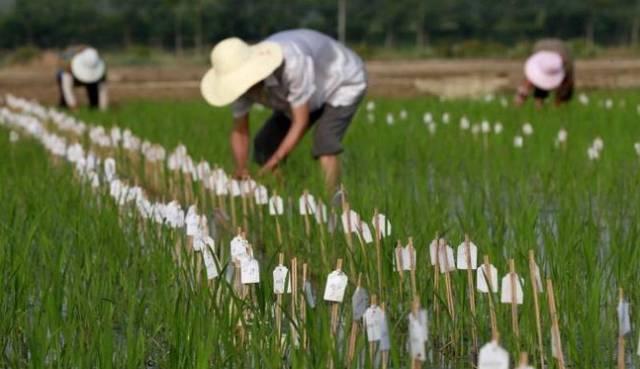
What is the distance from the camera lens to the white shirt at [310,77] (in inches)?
176

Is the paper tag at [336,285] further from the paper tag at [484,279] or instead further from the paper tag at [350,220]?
the paper tag at [350,220]

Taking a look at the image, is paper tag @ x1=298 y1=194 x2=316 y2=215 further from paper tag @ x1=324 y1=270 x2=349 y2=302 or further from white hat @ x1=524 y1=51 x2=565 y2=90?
white hat @ x1=524 y1=51 x2=565 y2=90

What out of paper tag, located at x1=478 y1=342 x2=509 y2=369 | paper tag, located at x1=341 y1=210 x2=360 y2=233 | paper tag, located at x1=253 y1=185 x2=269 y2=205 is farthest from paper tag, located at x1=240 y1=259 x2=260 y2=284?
A: paper tag, located at x1=253 y1=185 x2=269 y2=205

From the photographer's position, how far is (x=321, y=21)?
41500 millimetres

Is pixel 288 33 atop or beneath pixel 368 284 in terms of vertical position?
atop

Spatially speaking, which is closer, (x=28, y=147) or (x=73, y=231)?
(x=73, y=231)

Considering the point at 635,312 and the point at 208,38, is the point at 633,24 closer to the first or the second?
the point at 208,38

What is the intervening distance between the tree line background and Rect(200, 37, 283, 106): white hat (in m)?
34.2

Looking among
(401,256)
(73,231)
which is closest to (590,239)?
(401,256)

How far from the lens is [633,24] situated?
4169 centimetres

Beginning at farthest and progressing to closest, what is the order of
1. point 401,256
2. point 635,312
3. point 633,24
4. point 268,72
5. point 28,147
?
point 633,24, point 28,147, point 268,72, point 635,312, point 401,256

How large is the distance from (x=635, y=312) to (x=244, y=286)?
3.05ft

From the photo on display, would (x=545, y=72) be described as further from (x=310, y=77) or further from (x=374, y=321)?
(x=374, y=321)

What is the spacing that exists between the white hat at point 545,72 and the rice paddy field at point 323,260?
6.82 ft
